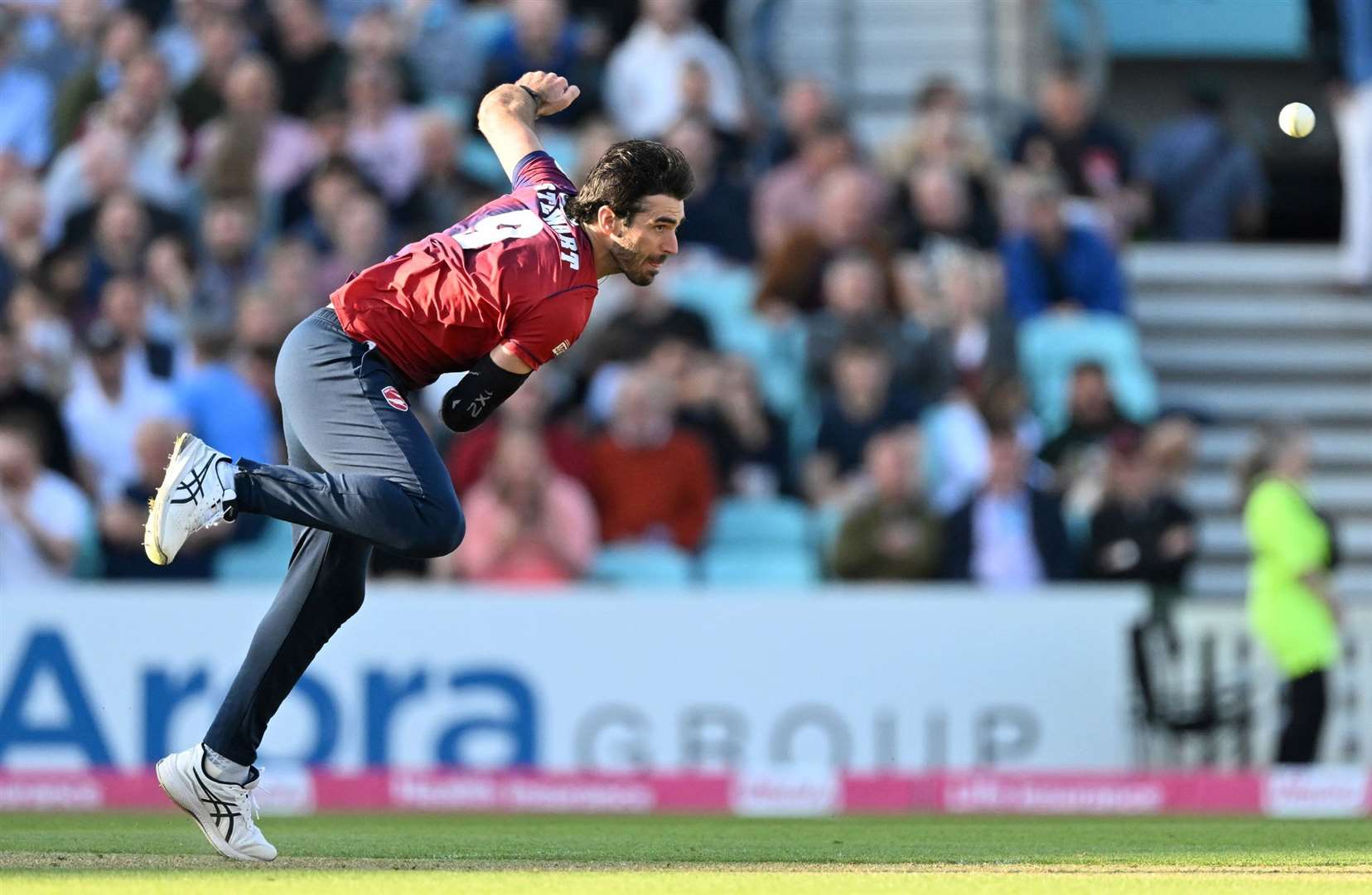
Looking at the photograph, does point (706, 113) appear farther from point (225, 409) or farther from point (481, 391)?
point (481, 391)

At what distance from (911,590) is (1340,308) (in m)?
5.61

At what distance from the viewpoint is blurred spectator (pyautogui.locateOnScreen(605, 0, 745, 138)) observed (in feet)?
50.1

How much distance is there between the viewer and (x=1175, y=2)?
65.5ft

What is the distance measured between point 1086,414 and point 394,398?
7.42 m

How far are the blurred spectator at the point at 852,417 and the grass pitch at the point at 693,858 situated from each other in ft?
11.3

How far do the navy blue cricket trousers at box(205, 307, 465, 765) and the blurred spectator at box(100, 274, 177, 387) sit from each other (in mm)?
6251

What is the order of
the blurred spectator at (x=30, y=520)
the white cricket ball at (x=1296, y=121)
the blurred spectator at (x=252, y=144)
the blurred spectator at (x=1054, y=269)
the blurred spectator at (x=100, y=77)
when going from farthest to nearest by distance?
the blurred spectator at (x=100, y=77), the blurred spectator at (x=1054, y=269), the blurred spectator at (x=252, y=144), the blurred spectator at (x=30, y=520), the white cricket ball at (x=1296, y=121)

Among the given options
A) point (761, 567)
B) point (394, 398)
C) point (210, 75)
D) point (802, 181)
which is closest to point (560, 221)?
point (394, 398)

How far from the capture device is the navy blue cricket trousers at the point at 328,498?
6.64 meters

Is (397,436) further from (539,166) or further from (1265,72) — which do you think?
(1265,72)

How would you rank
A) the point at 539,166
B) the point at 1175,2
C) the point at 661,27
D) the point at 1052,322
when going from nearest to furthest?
the point at 539,166 → the point at 1052,322 → the point at 661,27 → the point at 1175,2

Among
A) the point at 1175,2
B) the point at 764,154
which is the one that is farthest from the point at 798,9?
the point at 1175,2

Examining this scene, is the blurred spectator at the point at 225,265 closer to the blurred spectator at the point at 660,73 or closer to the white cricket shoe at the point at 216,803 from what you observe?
the blurred spectator at the point at 660,73

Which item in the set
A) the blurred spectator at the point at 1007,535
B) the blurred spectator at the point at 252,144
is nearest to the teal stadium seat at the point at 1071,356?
the blurred spectator at the point at 1007,535
